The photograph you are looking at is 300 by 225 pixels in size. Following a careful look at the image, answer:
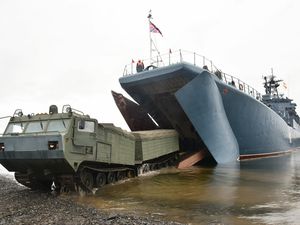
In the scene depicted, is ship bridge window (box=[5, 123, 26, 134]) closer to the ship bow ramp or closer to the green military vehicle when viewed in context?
the green military vehicle

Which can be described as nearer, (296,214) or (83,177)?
(296,214)

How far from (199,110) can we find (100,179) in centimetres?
905

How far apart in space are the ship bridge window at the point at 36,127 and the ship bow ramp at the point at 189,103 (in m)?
8.95

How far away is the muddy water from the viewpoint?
8094 mm

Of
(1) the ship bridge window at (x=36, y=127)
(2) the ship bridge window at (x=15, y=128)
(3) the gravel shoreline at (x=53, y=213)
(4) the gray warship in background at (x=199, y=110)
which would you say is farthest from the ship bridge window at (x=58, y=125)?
(4) the gray warship in background at (x=199, y=110)

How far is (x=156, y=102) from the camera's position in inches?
885

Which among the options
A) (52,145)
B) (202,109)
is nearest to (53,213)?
(52,145)

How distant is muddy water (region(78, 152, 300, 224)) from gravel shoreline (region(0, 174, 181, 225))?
0.61 m

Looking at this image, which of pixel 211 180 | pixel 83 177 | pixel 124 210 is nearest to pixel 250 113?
pixel 211 180

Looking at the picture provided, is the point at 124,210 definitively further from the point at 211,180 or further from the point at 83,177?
the point at 211,180

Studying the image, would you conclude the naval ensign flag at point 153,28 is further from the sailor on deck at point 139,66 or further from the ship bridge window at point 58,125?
the ship bridge window at point 58,125

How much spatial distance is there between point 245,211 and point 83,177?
533cm

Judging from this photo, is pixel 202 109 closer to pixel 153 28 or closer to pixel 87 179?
pixel 153 28

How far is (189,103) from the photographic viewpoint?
20.0 meters
